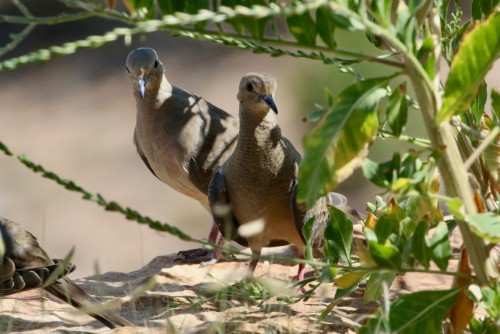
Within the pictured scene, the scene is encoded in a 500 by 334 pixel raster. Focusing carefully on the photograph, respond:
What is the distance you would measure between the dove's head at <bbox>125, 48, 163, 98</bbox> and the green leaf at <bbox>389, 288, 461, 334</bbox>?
320cm

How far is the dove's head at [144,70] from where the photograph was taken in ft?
17.7

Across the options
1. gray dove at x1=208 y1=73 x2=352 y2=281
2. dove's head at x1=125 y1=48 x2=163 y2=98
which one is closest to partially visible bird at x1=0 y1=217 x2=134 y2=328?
gray dove at x1=208 y1=73 x2=352 y2=281

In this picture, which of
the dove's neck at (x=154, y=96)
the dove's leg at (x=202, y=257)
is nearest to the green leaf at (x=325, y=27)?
the dove's leg at (x=202, y=257)

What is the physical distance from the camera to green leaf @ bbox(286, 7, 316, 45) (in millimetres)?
2270

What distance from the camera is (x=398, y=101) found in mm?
2260

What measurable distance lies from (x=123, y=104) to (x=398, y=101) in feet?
32.7

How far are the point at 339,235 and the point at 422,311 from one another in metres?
0.57

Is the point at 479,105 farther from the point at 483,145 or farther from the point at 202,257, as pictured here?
the point at 202,257

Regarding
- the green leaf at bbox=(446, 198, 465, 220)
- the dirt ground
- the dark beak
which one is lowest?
the dirt ground

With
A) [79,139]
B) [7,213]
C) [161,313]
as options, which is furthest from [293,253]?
[79,139]

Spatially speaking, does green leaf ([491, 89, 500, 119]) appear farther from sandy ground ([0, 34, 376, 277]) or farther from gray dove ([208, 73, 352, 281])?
sandy ground ([0, 34, 376, 277])

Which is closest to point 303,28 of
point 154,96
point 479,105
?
point 479,105

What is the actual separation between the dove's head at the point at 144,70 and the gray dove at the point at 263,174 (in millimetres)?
1150

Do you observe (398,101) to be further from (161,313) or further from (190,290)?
(190,290)
